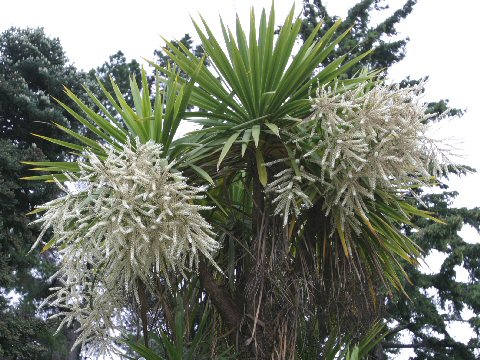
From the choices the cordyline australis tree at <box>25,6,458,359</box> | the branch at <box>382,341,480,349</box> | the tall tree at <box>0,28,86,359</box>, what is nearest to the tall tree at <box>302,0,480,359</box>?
the branch at <box>382,341,480,349</box>

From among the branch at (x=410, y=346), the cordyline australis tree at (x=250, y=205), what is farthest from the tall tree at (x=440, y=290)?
the cordyline australis tree at (x=250, y=205)

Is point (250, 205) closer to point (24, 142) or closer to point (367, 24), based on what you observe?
point (24, 142)

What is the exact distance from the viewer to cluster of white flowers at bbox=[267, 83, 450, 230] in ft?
10.2

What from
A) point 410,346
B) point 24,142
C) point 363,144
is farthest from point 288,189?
point 410,346

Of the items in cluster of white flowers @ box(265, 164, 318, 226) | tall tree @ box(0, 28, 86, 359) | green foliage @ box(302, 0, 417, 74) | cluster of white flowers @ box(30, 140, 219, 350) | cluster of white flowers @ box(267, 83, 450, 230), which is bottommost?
cluster of white flowers @ box(30, 140, 219, 350)

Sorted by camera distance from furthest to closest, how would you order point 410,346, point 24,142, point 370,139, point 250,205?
point 410,346, point 24,142, point 250,205, point 370,139

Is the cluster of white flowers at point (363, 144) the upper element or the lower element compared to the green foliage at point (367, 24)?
lower

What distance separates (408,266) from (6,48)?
24.7 feet

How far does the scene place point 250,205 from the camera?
4.09 meters

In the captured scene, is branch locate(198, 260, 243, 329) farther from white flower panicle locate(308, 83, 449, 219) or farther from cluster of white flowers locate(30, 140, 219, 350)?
white flower panicle locate(308, 83, 449, 219)

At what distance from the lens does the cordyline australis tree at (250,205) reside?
302 cm

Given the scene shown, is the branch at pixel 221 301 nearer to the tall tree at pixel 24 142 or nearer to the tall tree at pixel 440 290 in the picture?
the tall tree at pixel 24 142

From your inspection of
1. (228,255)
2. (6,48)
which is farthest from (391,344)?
(228,255)

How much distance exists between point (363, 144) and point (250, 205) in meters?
1.21
